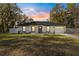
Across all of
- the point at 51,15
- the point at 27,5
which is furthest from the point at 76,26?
the point at 27,5

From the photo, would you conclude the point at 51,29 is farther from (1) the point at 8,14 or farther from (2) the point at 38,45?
(1) the point at 8,14

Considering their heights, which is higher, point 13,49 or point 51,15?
point 51,15

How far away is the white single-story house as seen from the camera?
3.52 meters

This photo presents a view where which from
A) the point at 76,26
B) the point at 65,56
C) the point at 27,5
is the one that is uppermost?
the point at 27,5

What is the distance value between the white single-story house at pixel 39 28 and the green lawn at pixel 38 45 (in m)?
0.04

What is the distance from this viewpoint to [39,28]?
353cm

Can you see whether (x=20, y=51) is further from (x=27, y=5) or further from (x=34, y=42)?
(x=27, y=5)

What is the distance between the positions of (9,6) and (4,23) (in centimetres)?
18

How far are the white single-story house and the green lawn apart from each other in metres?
0.04

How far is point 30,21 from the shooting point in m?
3.52

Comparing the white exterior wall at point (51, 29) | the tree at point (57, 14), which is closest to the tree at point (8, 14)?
the white exterior wall at point (51, 29)

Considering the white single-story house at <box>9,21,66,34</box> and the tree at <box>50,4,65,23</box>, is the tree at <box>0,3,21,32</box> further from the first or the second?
the tree at <box>50,4,65,23</box>

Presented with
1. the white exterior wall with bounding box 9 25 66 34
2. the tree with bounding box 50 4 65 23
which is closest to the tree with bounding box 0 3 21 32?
the white exterior wall with bounding box 9 25 66 34

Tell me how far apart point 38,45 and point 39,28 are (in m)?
0.18
